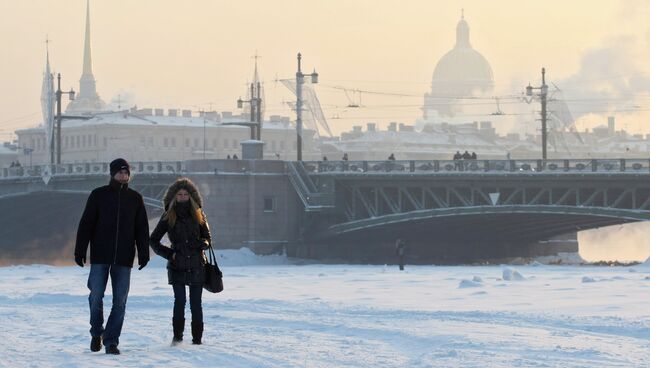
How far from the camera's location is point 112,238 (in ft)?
51.6

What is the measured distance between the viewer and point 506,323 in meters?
19.2

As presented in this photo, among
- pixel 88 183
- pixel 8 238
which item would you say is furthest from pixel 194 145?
pixel 88 183

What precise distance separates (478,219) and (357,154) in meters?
116

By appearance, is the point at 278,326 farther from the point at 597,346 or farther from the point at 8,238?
the point at 8,238

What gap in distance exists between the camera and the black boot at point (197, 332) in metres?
16.2

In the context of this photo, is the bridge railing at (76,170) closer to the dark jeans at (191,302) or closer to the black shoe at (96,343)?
the dark jeans at (191,302)

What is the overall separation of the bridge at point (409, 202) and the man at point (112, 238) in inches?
1517

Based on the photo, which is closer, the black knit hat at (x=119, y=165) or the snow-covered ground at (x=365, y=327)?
the snow-covered ground at (x=365, y=327)

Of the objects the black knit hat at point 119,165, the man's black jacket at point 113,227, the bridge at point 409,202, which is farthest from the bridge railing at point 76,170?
the black knit hat at point 119,165

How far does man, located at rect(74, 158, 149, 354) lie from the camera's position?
1569 centimetres

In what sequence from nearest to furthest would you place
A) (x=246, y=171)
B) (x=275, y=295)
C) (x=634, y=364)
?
(x=634, y=364) < (x=275, y=295) < (x=246, y=171)

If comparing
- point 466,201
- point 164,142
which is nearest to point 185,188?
point 466,201

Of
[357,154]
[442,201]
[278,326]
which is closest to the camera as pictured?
[278,326]

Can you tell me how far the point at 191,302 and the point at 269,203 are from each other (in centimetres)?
4831
